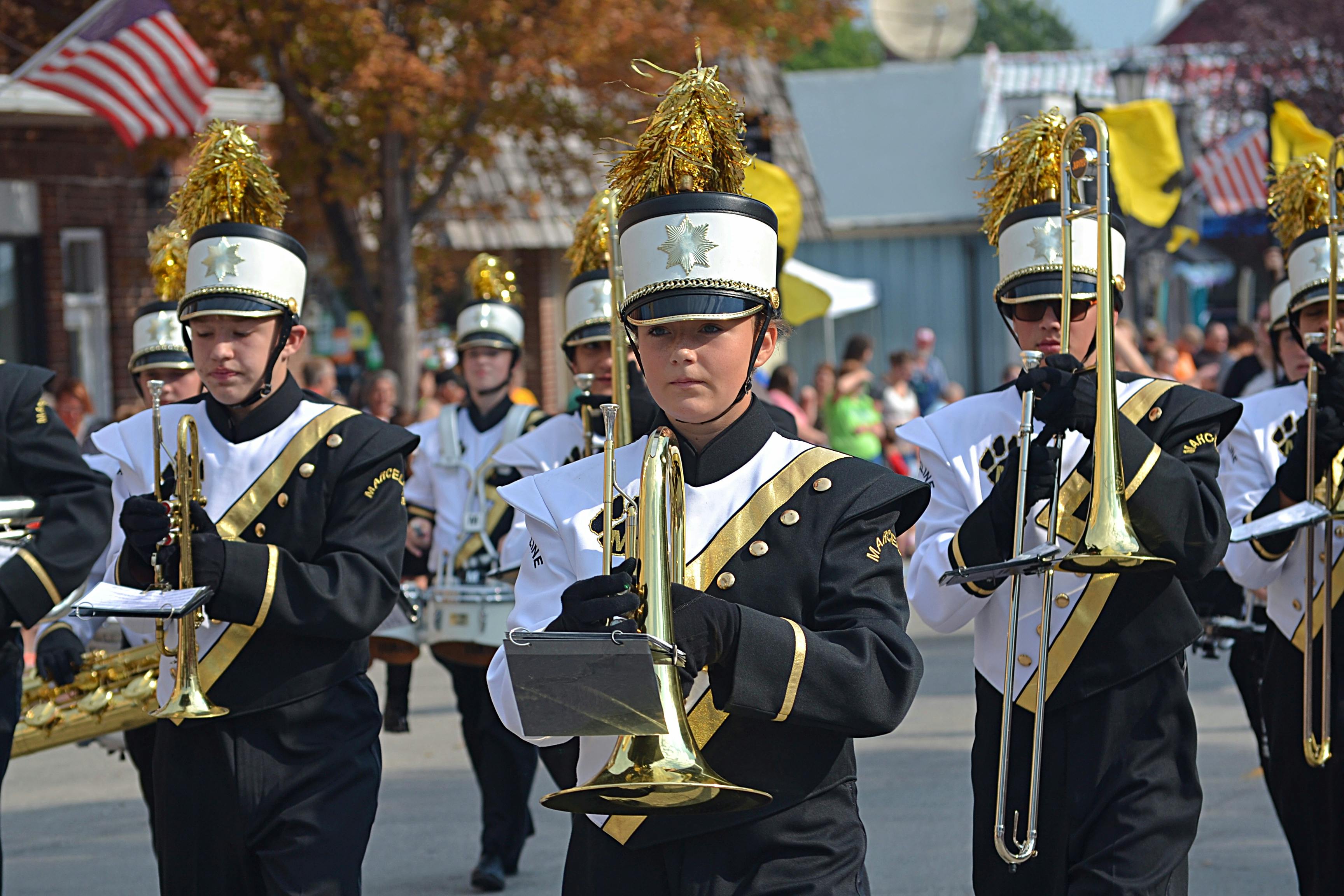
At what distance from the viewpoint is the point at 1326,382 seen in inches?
212

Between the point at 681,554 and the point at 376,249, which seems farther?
the point at 376,249

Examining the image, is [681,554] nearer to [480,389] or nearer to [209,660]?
[209,660]

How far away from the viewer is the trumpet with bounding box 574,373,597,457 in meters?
7.06

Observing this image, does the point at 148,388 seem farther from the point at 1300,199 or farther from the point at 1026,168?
the point at 1300,199

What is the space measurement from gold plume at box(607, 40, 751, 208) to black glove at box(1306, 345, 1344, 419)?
8.09 feet

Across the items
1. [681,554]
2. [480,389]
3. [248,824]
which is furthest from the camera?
[480,389]

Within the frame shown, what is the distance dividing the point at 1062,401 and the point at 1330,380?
1654mm

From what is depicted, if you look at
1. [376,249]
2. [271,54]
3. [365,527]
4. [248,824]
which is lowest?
[248,824]

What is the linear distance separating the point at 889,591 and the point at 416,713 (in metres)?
7.75

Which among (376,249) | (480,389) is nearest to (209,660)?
(480,389)

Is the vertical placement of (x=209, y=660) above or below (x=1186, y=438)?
below

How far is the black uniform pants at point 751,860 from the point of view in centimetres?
328

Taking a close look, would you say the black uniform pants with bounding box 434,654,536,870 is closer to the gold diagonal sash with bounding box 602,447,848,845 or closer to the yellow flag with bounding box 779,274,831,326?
the gold diagonal sash with bounding box 602,447,848,845

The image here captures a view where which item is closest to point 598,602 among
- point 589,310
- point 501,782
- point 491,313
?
point 589,310
